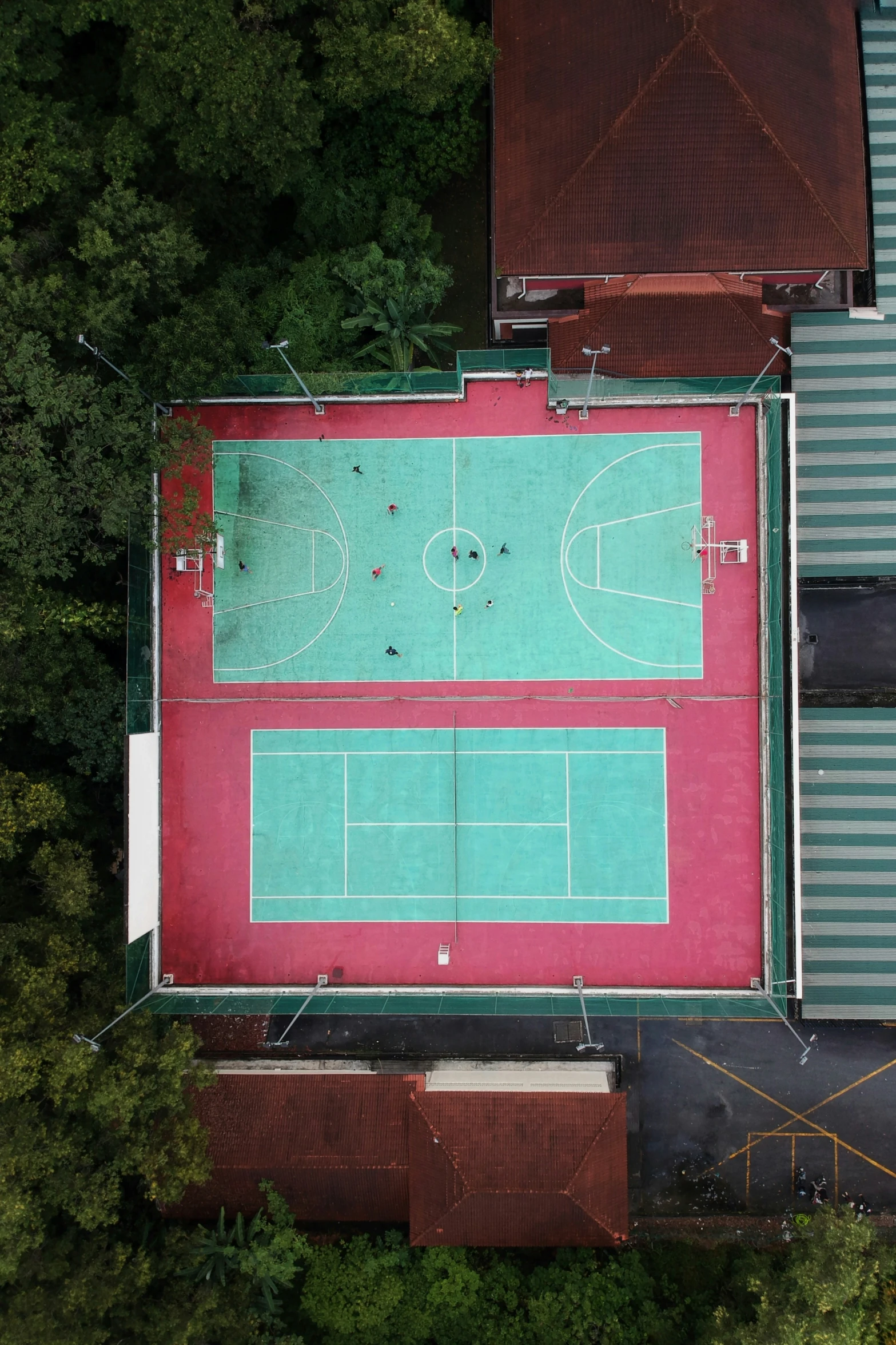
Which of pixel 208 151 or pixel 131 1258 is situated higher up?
pixel 208 151

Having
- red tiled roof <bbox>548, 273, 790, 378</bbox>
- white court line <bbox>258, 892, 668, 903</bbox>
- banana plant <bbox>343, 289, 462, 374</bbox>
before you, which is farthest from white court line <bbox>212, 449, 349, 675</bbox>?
red tiled roof <bbox>548, 273, 790, 378</bbox>

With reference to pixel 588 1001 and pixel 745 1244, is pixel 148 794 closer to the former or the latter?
pixel 588 1001

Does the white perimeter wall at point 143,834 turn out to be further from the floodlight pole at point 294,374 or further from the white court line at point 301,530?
the floodlight pole at point 294,374

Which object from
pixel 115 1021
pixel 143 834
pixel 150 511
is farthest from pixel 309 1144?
pixel 150 511

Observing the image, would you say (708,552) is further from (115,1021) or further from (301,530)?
(115,1021)

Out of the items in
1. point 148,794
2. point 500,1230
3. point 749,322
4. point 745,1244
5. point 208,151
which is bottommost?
point 745,1244

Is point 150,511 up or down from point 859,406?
down

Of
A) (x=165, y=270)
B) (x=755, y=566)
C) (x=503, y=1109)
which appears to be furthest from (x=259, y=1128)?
(x=165, y=270)
